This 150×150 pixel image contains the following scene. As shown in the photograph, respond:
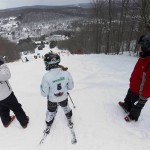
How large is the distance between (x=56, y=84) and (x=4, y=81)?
1.07m

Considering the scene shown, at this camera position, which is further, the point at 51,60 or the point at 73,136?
the point at 73,136

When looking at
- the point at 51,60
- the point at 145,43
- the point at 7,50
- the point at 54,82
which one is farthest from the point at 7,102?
the point at 7,50

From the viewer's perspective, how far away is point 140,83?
3.95 meters

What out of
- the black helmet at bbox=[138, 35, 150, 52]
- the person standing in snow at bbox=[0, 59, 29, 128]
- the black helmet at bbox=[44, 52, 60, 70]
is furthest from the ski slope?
the black helmet at bbox=[138, 35, 150, 52]

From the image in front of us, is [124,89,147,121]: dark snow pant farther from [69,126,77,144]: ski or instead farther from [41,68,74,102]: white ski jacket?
[41,68,74,102]: white ski jacket

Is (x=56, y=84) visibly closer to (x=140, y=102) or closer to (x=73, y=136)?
(x=73, y=136)

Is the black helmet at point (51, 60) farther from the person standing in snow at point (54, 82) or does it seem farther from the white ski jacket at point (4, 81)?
the white ski jacket at point (4, 81)

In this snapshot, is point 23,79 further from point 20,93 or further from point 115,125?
point 115,125

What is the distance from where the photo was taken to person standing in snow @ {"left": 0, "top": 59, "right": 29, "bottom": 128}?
3.84m

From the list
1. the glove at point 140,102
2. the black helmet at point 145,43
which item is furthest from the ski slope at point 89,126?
the black helmet at point 145,43

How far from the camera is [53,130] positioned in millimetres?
4227

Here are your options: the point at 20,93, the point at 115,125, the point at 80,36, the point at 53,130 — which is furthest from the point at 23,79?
the point at 80,36

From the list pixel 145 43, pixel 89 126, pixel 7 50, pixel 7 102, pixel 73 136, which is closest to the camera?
pixel 145 43

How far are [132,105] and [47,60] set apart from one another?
6.49 ft
